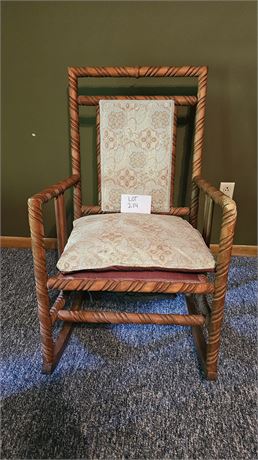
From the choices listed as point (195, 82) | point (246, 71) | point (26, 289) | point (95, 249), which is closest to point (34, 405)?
point (95, 249)

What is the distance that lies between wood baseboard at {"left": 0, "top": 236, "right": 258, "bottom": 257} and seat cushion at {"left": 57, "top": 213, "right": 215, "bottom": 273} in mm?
681

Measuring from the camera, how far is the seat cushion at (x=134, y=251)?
63cm

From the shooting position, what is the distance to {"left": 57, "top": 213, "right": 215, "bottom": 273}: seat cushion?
0.63 metres

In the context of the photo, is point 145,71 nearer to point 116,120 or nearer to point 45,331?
point 116,120

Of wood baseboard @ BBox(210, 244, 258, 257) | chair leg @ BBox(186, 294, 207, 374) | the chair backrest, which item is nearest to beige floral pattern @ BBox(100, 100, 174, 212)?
the chair backrest

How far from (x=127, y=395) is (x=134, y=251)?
13.2 inches

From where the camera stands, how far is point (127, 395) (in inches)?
26.4

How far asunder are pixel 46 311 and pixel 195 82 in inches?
37.1

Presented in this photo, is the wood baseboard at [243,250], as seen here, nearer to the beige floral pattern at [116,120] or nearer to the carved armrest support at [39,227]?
the beige floral pattern at [116,120]

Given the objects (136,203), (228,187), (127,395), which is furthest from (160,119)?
(127,395)

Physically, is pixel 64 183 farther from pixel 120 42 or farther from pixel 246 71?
pixel 246 71

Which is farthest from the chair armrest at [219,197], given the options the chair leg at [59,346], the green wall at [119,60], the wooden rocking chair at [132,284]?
the chair leg at [59,346]

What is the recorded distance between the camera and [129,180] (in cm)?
90

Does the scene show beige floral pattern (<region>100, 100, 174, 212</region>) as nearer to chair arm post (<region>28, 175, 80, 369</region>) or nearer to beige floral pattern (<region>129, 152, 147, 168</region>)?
beige floral pattern (<region>129, 152, 147, 168</region>)
